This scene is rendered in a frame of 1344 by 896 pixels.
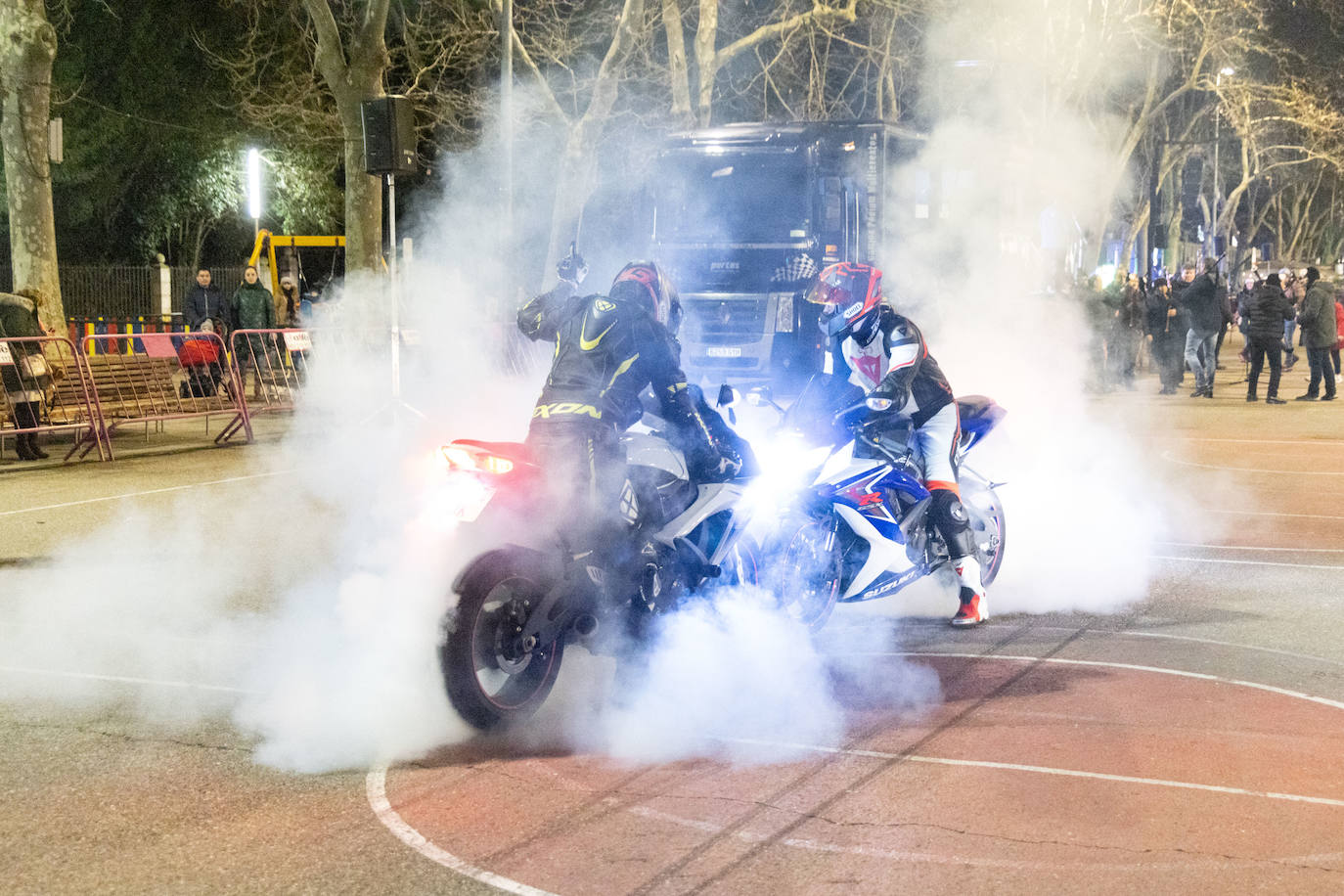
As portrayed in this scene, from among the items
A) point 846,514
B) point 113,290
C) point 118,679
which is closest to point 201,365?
point 118,679

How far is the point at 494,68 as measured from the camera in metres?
37.1

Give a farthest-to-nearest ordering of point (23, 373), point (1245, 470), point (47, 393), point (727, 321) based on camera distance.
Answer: point (727, 321), point (47, 393), point (23, 373), point (1245, 470)

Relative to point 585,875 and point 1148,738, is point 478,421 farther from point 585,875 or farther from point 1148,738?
point 585,875

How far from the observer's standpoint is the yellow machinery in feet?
115

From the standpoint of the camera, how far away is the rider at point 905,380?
7.21 m

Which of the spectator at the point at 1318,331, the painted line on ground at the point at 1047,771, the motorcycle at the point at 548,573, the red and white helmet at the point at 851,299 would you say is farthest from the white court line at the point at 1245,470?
the painted line on ground at the point at 1047,771

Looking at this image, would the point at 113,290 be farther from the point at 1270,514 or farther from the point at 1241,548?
the point at 1241,548

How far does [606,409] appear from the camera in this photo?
5875 millimetres

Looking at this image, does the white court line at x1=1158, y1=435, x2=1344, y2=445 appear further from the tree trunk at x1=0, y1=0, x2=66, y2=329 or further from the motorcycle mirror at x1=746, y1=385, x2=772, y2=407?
the tree trunk at x1=0, y1=0, x2=66, y2=329

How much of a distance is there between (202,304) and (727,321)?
7473 mm

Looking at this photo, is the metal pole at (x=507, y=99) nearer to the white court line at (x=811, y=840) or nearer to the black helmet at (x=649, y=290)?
the black helmet at (x=649, y=290)

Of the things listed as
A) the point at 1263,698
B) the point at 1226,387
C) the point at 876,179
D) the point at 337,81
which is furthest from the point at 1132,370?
the point at 1263,698

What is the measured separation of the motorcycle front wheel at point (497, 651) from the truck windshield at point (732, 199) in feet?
40.5

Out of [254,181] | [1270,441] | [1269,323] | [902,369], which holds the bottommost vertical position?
[1270,441]
